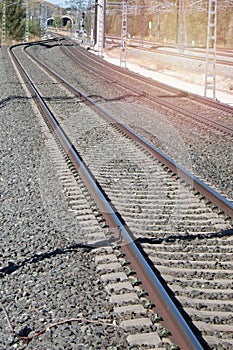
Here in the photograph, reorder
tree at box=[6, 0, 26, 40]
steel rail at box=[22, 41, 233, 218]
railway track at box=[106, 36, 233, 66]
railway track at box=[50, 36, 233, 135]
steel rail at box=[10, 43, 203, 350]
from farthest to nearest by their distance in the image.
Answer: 1. tree at box=[6, 0, 26, 40]
2. railway track at box=[106, 36, 233, 66]
3. railway track at box=[50, 36, 233, 135]
4. steel rail at box=[22, 41, 233, 218]
5. steel rail at box=[10, 43, 203, 350]

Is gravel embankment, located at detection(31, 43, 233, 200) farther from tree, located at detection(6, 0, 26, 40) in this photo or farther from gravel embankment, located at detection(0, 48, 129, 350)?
tree, located at detection(6, 0, 26, 40)

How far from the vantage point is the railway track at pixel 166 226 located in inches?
150

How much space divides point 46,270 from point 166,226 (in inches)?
58.9

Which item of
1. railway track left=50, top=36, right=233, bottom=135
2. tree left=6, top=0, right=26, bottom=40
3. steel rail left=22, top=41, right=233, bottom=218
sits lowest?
steel rail left=22, top=41, right=233, bottom=218

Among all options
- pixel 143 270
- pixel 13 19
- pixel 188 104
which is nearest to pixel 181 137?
pixel 188 104

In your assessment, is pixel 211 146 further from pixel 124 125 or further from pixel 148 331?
pixel 148 331

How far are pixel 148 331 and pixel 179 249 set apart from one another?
151 centimetres

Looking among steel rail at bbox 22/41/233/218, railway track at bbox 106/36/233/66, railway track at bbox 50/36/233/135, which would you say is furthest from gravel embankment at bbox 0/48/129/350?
railway track at bbox 106/36/233/66

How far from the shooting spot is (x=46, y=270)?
4.50 meters

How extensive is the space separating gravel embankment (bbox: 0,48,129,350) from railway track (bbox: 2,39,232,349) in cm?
36

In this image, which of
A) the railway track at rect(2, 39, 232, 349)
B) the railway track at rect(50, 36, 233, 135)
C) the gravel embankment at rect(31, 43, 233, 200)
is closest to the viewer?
the railway track at rect(2, 39, 232, 349)

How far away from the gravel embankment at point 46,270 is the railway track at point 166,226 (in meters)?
0.36

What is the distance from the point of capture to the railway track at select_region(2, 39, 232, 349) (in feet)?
12.5

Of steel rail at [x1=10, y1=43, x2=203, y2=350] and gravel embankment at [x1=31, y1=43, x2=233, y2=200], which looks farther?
gravel embankment at [x1=31, y1=43, x2=233, y2=200]
